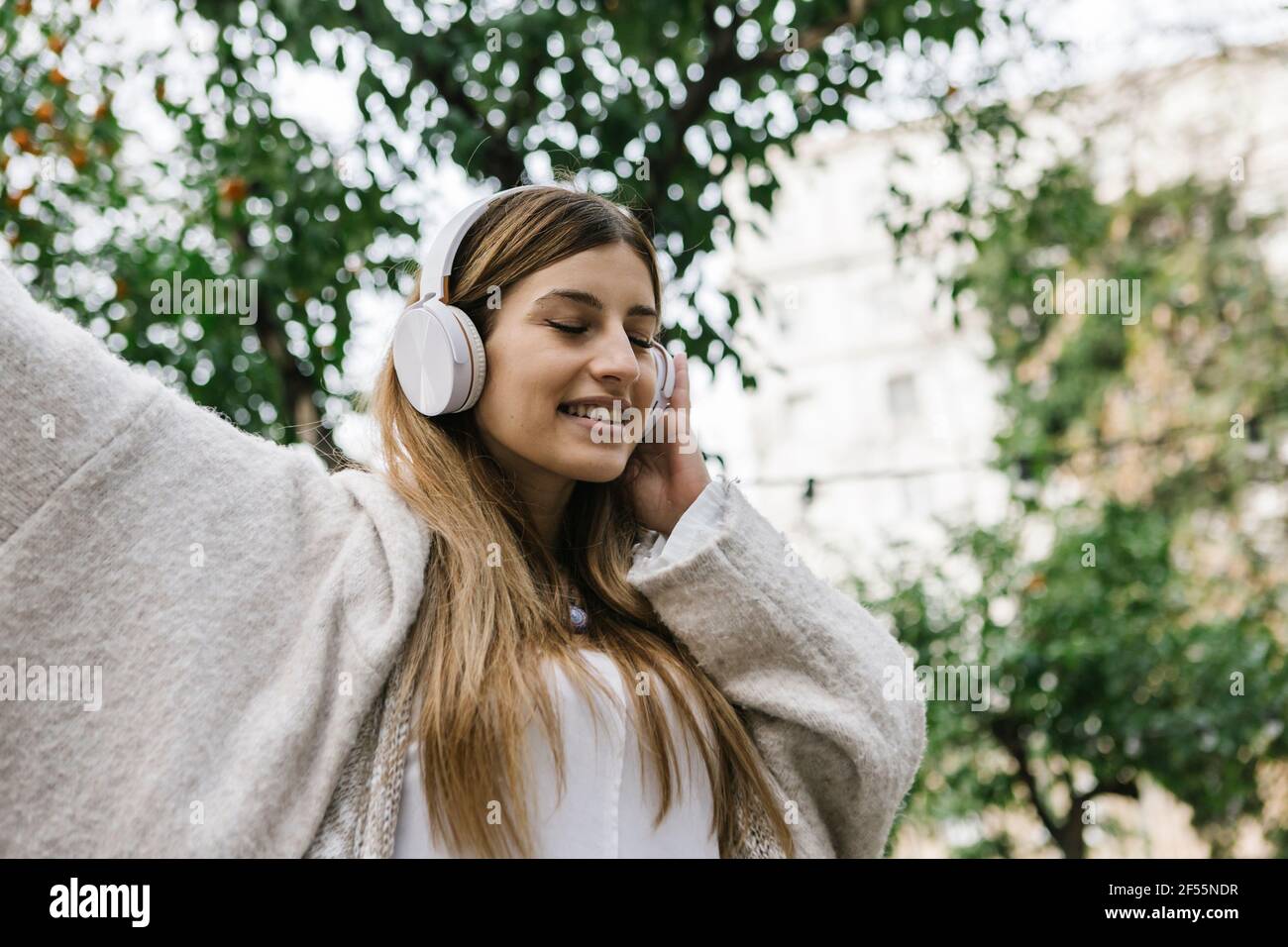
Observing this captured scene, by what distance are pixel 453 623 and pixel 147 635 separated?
34 centimetres

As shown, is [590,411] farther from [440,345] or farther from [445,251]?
[445,251]

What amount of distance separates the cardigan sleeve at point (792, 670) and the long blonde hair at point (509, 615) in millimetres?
42

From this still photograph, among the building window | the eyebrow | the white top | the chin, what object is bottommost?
the white top

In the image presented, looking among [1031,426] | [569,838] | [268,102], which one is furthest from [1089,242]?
[1031,426]

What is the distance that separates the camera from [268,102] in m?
3.55

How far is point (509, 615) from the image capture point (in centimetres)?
144

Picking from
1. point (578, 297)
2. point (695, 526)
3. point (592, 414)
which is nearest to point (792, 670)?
point (695, 526)

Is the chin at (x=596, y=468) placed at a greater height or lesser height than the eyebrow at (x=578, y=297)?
lesser

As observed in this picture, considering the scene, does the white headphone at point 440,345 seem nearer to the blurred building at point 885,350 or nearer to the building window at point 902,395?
the blurred building at point 885,350

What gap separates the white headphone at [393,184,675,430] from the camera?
1.51 metres

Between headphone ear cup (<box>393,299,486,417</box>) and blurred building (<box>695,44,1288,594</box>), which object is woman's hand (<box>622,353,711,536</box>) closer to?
headphone ear cup (<box>393,299,486,417</box>)

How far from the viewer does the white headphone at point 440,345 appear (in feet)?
4.95

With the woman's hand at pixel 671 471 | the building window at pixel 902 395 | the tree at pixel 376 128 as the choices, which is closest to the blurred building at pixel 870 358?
the building window at pixel 902 395

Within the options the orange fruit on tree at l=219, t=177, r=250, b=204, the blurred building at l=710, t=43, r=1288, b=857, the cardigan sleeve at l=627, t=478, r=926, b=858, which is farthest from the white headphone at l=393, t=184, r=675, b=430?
the blurred building at l=710, t=43, r=1288, b=857
